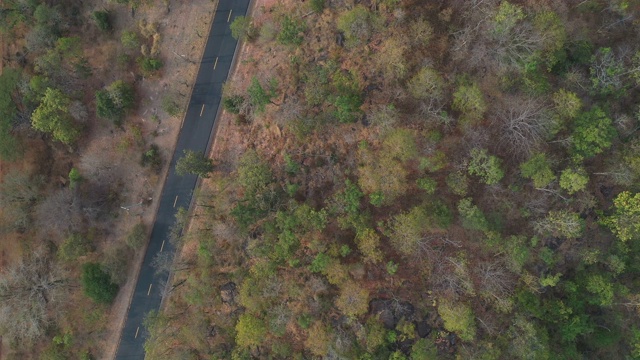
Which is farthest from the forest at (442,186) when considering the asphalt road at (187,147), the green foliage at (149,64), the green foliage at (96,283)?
the green foliage at (96,283)

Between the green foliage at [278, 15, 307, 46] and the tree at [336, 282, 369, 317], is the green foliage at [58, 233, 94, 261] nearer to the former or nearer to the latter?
the tree at [336, 282, 369, 317]

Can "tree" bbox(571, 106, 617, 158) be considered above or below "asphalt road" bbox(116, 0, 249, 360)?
above

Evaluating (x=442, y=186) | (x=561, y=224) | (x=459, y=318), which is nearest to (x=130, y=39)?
(x=442, y=186)

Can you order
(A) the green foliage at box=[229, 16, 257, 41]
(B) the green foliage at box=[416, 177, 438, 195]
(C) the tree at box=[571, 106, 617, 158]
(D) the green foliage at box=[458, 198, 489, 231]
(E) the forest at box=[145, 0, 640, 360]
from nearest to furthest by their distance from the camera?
(C) the tree at box=[571, 106, 617, 158], (D) the green foliage at box=[458, 198, 489, 231], (B) the green foliage at box=[416, 177, 438, 195], (E) the forest at box=[145, 0, 640, 360], (A) the green foliage at box=[229, 16, 257, 41]

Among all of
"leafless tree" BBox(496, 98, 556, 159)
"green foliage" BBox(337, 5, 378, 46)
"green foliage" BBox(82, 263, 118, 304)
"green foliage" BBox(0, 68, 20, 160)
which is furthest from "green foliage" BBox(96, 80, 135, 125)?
"leafless tree" BBox(496, 98, 556, 159)

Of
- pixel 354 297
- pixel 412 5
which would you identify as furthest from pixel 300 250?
pixel 412 5

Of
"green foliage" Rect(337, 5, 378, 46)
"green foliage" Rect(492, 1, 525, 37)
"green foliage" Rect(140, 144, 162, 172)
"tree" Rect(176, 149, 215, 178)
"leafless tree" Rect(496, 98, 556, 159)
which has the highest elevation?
"green foliage" Rect(492, 1, 525, 37)
